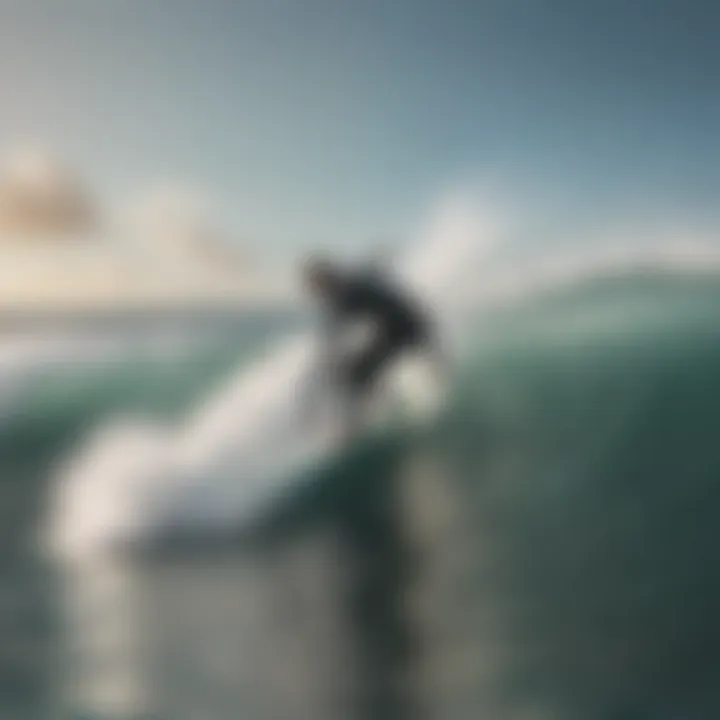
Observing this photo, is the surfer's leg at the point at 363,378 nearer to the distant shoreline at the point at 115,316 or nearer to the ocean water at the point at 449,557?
the ocean water at the point at 449,557

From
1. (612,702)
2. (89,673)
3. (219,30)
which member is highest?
(219,30)

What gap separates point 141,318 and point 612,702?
100 cm

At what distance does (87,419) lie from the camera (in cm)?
149

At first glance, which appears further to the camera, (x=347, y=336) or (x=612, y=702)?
(x=347, y=336)

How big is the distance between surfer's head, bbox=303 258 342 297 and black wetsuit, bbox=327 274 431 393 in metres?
0.01

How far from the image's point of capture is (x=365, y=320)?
1503mm

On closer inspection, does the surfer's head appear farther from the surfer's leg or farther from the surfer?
the surfer's leg

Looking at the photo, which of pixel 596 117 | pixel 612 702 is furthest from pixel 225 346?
pixel 612 702

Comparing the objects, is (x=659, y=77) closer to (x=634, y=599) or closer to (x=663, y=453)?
(x=663, y=453)

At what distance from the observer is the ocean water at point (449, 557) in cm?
143

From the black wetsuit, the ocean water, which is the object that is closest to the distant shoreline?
the ocean water

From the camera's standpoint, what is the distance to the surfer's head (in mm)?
1495

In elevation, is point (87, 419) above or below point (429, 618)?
above

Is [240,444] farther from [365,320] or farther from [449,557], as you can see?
[449,557]
